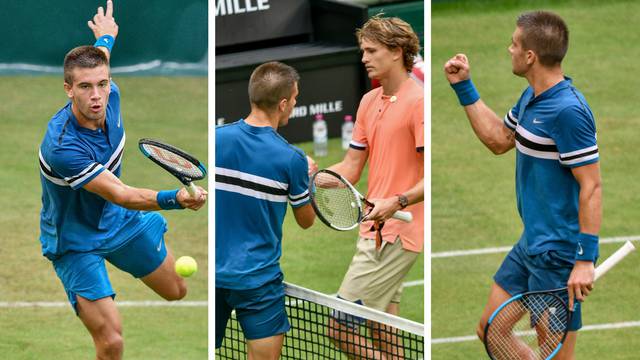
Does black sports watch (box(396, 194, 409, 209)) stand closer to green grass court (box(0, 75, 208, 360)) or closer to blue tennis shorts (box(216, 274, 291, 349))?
blue tennis shorts (box(216, 274, 291, 349))

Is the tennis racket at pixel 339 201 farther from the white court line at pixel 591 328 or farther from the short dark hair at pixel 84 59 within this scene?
the white court line at pixel 591 328

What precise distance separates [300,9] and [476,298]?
3997 mm

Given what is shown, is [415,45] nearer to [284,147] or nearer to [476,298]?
[284,147]

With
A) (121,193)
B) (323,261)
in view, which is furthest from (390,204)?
(323,261)

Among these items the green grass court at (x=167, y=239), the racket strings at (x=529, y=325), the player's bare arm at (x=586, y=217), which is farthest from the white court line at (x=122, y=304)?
the player's bare arm at (x=586, y=217)

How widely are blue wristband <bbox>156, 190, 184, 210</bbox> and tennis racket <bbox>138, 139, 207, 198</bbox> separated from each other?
0.35 feet

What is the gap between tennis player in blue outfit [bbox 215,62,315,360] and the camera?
5.84 m

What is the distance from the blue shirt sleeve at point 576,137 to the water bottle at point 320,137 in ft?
17.2

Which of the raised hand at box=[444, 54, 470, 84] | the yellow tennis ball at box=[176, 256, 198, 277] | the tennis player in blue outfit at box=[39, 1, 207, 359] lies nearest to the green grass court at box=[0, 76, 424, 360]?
the tennis player in blue outfit at box=[39, 1, 207, 359]

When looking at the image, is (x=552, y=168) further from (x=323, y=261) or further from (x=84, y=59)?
(x=323, y=261)

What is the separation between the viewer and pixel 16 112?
11.4 meters

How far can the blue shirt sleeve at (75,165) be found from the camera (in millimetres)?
6188

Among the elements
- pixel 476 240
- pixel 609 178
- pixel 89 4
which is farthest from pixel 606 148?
pixel 89 4

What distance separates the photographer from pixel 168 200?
232 inches
